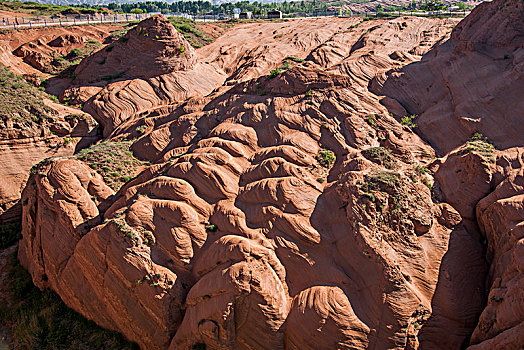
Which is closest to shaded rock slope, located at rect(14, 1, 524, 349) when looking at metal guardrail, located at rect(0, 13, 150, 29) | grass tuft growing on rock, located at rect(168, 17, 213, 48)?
grass tuft growing on rock, located at rect(168, 17, 213, 48)

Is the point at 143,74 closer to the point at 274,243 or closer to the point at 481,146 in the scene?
the point at 274,243

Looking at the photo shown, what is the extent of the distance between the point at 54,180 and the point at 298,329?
13666mm

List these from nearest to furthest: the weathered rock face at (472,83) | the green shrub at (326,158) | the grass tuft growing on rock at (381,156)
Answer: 1. the grass tuft growing on rock at (381,156)
2. the green shrub at (326,158)
3. the weathered rock face at (472,83)

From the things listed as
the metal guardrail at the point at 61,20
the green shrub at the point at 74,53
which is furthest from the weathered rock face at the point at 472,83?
the metal guardrail at the point at 61,20

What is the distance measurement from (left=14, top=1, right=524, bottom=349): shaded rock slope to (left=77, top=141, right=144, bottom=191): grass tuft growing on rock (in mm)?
634

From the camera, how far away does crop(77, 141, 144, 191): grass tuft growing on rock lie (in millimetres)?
19953

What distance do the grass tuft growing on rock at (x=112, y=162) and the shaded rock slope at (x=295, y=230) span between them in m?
0.63

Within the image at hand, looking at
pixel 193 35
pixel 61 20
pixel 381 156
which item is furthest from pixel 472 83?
pixel 61 20

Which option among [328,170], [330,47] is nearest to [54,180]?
[328,170]

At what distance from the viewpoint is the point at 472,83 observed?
20.8 metres

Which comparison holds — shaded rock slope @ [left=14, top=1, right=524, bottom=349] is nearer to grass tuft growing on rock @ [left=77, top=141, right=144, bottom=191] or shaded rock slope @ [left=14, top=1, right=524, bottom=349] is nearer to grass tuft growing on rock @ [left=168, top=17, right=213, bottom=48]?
grass tuft growing on rock @ [left=77, top=141, right=144, bottom=191]

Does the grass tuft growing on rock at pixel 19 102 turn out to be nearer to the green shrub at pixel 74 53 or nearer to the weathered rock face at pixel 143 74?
the weathered rock face at pixel 143 74

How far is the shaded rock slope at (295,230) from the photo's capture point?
13047 mm

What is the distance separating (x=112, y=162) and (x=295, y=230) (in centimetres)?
1176
